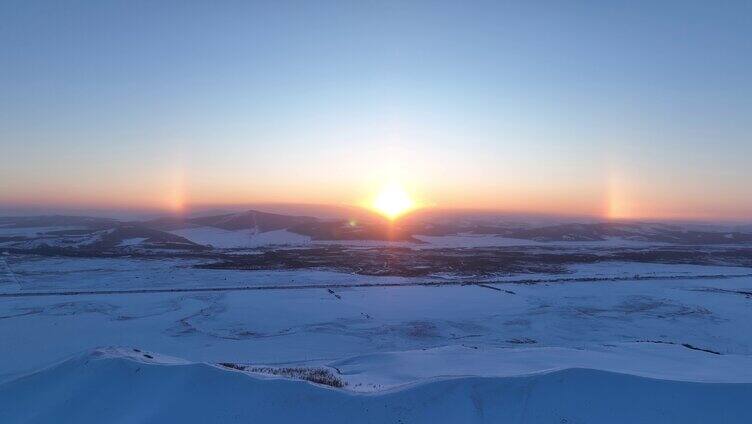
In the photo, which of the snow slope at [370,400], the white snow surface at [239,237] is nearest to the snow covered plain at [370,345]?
the snow slope at [370,400]

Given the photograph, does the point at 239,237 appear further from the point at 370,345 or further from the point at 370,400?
the point at 370,400

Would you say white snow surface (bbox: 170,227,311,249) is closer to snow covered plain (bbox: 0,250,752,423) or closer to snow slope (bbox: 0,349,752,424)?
snow covered plain (bbox: 0,250,752,423)

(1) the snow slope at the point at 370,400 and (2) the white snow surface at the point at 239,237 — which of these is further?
(2) the white snow surface at the point at 239,237

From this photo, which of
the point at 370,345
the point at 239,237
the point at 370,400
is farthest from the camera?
Answer: the point at 239,237

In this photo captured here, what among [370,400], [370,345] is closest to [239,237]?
[370,345]

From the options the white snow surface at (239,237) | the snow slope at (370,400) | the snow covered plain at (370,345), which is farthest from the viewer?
the white snow surface at (239,237)

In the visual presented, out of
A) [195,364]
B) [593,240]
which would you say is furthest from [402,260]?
[593,240]

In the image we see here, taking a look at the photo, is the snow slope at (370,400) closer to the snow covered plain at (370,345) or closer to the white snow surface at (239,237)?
the snow covered plain at (370,345)

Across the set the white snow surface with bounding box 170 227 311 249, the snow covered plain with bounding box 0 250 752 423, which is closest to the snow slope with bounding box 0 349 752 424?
the snow covered plain with bounding box 0 250 752 423
